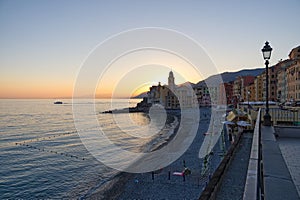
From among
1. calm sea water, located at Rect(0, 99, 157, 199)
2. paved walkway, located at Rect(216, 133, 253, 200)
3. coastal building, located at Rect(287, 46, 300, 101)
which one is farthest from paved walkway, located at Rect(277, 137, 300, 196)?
coastal building, located at Rect(287, 46, 300, 101)

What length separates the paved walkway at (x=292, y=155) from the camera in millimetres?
4416

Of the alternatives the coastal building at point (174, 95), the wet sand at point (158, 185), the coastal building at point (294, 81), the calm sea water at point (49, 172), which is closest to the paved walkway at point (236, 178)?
the wet sand at point (158, 185)

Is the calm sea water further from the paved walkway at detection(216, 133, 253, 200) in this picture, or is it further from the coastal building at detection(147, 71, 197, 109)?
the coastal building at detection(147, 71, 197, 109)

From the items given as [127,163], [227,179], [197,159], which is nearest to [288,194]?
[227,179]

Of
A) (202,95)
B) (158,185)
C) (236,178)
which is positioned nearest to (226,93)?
(202,95)

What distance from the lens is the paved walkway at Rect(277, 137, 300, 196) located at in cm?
442

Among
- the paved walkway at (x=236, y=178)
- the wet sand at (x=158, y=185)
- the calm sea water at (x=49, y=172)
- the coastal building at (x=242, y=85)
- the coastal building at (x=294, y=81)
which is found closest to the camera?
the paved walkway at (x=236, y=178)

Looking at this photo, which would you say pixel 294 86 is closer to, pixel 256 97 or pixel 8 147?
pixel 256 97

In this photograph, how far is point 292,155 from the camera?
5703mm

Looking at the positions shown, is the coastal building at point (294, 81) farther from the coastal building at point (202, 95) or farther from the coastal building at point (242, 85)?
the coastal building at point (202, 95)

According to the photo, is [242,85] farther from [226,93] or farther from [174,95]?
[174,95]

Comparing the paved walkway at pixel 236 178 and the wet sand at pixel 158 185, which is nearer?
the paved walkway at pixel 236 178

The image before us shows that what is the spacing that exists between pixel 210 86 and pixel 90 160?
348ft

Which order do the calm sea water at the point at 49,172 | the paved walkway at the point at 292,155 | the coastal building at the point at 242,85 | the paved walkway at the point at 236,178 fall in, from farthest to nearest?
the coastal building at the point at 242,85 < the calm sea water at the point at 49,172 < the paved walkway at the point at 236,178 < the paved walkway at the point at 292,155
